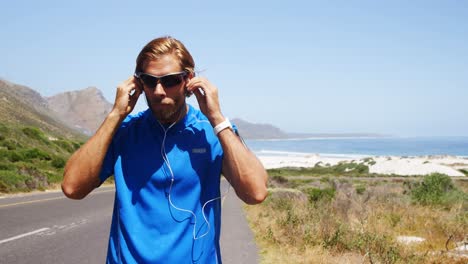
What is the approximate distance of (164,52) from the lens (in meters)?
2.38

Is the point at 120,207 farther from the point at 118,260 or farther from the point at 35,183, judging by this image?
the point at 35,183

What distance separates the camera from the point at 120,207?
227cm

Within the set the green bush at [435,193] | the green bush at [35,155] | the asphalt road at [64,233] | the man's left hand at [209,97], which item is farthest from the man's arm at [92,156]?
the green bush at [35,155]

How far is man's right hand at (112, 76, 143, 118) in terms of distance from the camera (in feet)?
7.80

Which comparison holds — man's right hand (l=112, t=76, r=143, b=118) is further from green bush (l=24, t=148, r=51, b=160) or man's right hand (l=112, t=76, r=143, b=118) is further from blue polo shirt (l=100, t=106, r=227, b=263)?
green bush (l=24, t=148, r=51, b=160)

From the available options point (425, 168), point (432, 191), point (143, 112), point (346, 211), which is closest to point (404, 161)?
point (425, 168)

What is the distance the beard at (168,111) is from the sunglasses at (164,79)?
3.3 inches

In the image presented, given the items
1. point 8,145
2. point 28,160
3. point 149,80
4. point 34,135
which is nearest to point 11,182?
point 28,160

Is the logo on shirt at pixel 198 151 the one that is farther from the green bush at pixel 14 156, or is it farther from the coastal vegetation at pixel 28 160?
the green bush at pixel 14 156

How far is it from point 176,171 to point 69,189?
52cm

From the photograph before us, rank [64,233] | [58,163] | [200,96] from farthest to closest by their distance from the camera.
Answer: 1. [58,163]
2. [64,233]
3. [200,96]

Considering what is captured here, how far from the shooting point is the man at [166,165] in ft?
7.28

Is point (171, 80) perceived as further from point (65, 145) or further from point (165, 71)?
point (65, 145)

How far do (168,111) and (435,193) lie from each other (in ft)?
50.8
